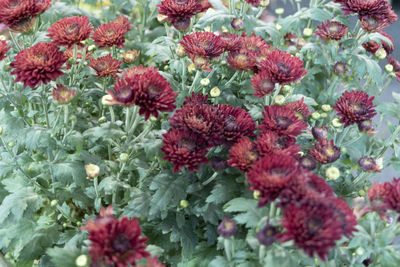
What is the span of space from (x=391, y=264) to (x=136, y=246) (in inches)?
32.6

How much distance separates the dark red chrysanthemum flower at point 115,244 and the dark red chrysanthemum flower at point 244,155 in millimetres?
363

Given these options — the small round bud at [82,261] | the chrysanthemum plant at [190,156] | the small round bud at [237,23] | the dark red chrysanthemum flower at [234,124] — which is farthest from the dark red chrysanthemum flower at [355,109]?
the small round bud at [82,261]

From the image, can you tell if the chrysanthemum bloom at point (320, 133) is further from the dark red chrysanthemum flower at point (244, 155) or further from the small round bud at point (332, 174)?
the dark red chrysanthemum flower at point (244, 155)

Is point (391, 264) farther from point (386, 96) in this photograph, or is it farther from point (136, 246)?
point (386, 96)

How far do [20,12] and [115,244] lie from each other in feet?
3.02

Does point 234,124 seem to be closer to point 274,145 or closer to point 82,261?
point 274,145

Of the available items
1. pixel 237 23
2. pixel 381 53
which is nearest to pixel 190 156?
pixel 237 23

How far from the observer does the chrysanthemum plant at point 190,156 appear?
38.1 inches

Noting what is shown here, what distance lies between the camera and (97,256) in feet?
2.90

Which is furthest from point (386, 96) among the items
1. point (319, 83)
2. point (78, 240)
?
point (78, 240)

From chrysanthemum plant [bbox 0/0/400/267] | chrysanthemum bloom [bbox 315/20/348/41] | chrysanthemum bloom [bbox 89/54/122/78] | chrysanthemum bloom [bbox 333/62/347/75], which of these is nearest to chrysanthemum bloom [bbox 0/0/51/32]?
chrysanthemum plant [bbox 0/0/400/267]

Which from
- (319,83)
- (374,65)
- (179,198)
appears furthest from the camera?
(319,83)

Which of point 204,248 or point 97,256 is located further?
point 204,248

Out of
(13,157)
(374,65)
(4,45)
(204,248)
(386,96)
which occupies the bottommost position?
(386,96)
